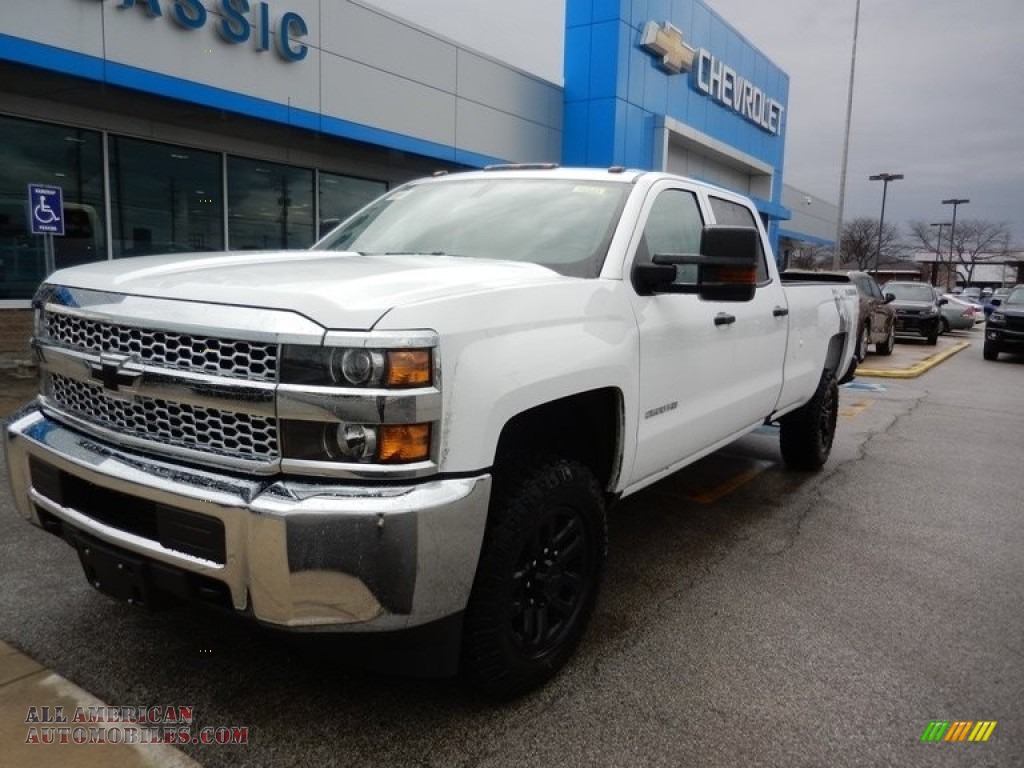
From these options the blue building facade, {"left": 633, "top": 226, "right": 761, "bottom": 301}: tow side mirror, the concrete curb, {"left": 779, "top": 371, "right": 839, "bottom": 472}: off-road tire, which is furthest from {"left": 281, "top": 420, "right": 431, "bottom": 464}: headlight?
the blue building facade

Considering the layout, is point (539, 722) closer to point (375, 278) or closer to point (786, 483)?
point (375, 278)

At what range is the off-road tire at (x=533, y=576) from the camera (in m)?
2.46

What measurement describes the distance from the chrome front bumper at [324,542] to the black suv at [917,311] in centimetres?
2076

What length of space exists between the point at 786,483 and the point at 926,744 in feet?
11.1

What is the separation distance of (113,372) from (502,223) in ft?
5.80

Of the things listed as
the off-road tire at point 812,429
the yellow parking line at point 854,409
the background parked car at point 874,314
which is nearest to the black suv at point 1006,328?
the background parked car at point 874,314

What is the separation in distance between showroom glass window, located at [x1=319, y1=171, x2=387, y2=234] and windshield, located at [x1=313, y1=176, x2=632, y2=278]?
10612mm

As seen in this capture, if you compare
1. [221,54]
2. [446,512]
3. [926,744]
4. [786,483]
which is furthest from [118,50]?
[926,744]

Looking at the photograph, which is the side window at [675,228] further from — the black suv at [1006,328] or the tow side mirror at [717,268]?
the black suv at [1006,328]

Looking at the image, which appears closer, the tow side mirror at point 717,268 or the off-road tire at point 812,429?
the tow side mirror at point 717,268

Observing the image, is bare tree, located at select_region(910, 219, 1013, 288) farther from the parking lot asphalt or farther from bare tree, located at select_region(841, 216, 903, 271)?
the parking lot asphalt

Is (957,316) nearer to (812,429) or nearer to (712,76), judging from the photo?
(712,76)

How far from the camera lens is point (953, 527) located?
16.3 feet

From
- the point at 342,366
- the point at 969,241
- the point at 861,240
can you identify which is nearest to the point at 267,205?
the point at 342,366
